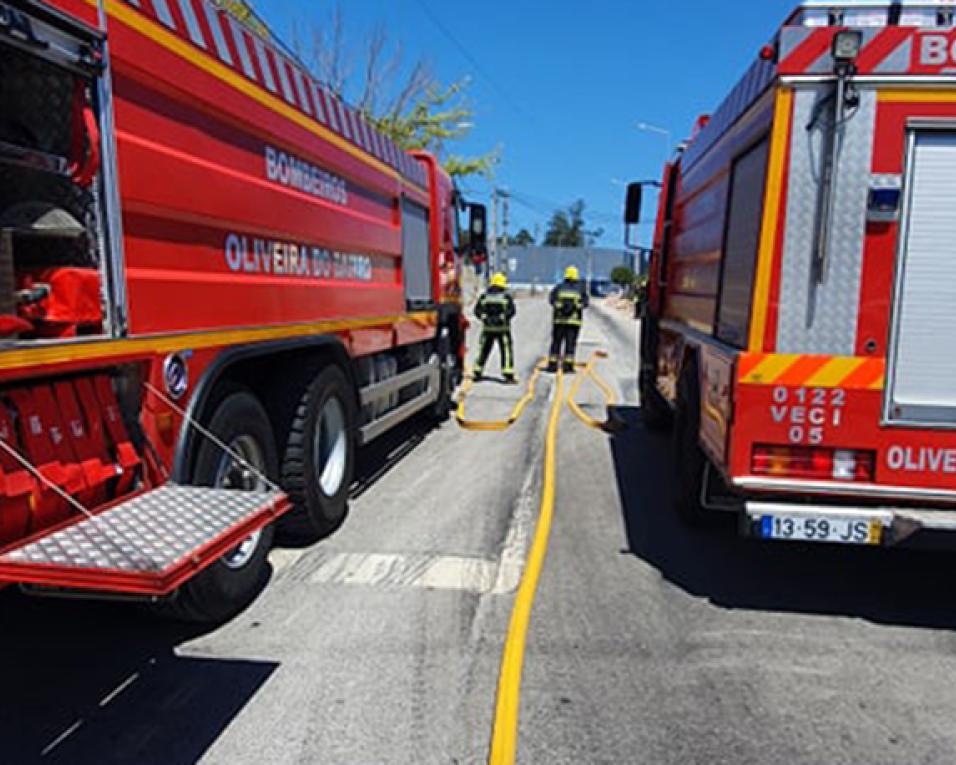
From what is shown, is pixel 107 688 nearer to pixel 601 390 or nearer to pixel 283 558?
pixel 283 558

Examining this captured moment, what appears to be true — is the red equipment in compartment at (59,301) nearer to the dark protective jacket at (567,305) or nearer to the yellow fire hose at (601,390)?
the yellow fire hose at (601,390)

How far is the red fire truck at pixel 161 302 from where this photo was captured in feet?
8.89

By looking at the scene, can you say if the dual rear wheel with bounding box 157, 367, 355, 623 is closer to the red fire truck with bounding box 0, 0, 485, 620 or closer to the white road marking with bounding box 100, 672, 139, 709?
the red fire truck with bounding box 0, 0, 485, 620

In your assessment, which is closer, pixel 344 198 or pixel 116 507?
pixel 116 507

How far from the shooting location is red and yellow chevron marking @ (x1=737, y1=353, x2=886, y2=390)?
386cm

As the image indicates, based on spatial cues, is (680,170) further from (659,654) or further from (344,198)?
(659,654)

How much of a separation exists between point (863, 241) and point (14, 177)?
3745 mm

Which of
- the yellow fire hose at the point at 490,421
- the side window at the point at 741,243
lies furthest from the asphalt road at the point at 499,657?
the yellow fire hose at the point at 490,421

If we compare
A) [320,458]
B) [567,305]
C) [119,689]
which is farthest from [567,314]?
[119,689]

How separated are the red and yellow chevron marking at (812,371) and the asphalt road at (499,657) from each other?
1.27m

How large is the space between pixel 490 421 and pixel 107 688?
668 centimetres

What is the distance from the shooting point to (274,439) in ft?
15.5

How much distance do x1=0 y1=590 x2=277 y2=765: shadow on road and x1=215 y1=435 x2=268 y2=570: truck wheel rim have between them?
43 centimetres

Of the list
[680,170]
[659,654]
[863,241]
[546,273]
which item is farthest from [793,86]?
[546,273]
